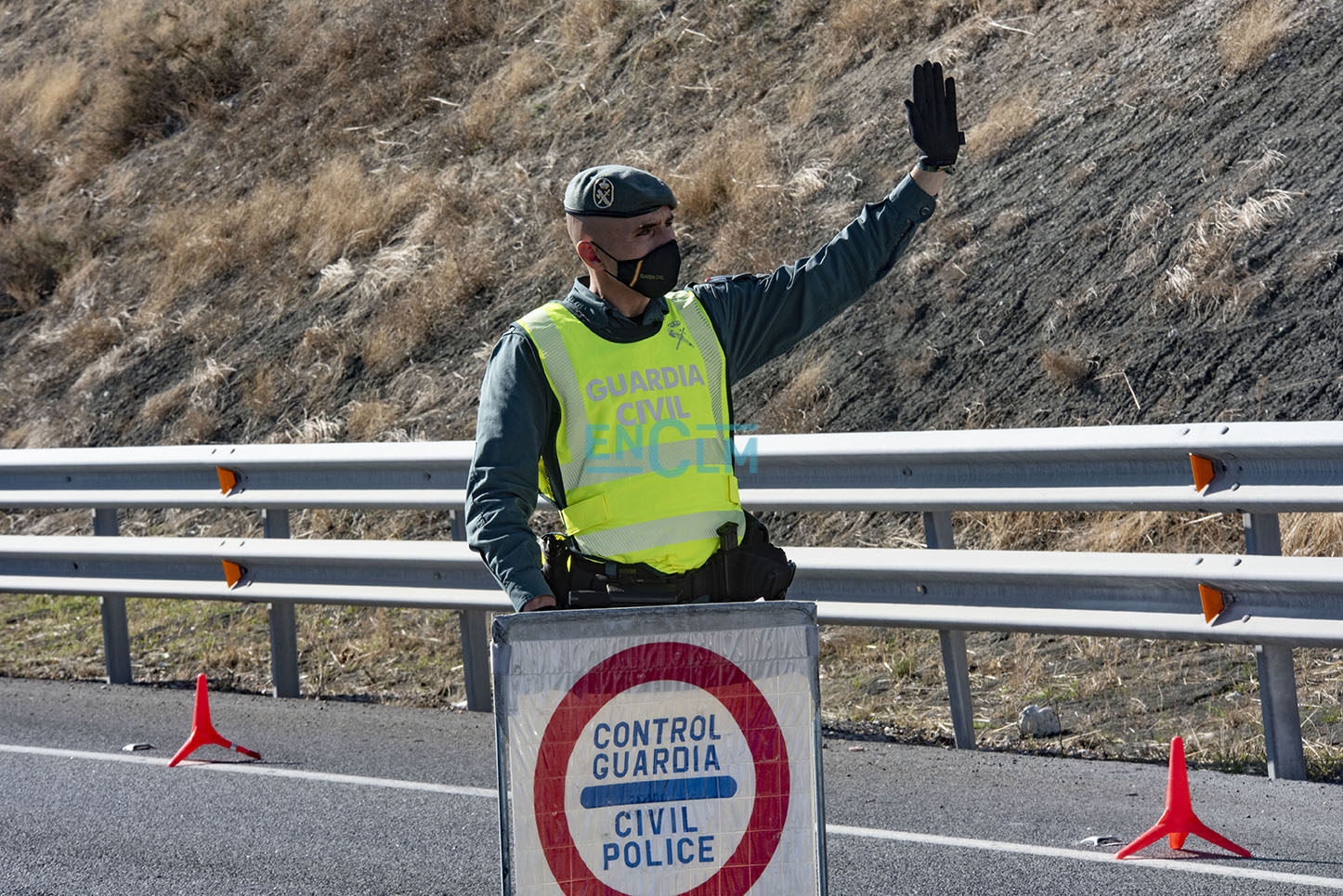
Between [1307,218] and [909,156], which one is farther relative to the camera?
[909,156]

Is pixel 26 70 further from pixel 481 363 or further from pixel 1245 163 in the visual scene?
pixel 1245 163

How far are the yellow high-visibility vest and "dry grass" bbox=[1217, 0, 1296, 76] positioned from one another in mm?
8309

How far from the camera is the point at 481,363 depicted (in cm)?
1209

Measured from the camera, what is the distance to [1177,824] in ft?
15.3

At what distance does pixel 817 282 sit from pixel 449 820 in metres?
2.57

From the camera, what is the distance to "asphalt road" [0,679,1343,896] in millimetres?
4594

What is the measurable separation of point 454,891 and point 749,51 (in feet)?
36.4

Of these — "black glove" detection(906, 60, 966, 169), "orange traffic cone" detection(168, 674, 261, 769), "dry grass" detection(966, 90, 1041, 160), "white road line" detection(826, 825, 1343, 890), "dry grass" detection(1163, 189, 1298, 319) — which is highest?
"dry grass" detection(966, 90, 1041, 160)

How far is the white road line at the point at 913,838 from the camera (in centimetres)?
443

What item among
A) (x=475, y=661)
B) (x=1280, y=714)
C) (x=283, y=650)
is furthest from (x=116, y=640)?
(x=1280, y=714)

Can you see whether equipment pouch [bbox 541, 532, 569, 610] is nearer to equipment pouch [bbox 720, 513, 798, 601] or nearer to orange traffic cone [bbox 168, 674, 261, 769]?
equipment pouch [bbox 720, 513, 798, 601]

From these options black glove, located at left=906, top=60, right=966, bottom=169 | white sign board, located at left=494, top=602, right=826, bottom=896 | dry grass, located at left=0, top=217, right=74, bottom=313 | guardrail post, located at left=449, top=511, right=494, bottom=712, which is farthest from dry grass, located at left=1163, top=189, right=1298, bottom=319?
dry grass, located at left=0, top=217, right=74, bottom=313

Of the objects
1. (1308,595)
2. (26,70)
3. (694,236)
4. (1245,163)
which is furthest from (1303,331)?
(26,70)

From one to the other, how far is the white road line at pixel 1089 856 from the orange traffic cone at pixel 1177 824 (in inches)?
2.2
